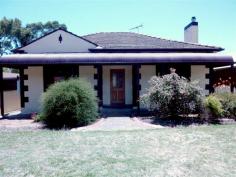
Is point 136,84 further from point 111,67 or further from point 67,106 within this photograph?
point 67,106

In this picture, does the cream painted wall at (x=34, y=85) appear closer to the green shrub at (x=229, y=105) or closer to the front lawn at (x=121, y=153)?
the front lawn at (x=121, y=153)

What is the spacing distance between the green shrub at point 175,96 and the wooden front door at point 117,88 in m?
4.26

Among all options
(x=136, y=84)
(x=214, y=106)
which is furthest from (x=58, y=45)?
(x=214, y=106)

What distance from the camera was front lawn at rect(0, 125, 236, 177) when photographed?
6.18 meters

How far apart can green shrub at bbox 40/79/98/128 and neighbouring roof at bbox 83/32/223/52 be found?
16.0ft

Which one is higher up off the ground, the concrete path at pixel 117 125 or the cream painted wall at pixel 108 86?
the cream painted wall at pixel 108 86

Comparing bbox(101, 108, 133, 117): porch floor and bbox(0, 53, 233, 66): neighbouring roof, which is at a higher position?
bbox(0, 53, 233, 66): neighbouring roof

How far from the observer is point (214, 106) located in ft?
39.8

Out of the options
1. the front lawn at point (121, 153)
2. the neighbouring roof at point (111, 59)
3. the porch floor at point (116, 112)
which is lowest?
the front lawn at point (121, 153)

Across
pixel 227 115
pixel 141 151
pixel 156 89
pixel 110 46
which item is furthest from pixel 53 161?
pixel 110 46

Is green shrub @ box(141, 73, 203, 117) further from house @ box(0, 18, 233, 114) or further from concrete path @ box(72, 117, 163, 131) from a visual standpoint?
house @ box(0, 18, 233, 114)

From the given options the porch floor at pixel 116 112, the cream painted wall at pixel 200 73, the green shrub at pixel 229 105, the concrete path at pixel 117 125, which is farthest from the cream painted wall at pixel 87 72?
the green shrub at pixel 229 105

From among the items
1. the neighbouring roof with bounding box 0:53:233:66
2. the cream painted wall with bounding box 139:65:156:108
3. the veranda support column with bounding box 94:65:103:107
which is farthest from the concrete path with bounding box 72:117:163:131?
the cream painted wall with bounding box 139:65:156:108

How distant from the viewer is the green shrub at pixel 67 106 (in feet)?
37.6
